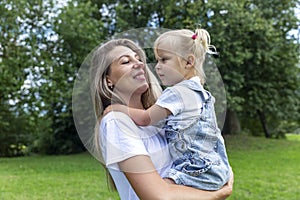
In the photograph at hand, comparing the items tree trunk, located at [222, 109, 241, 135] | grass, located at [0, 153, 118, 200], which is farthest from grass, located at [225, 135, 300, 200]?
grass, located at [0, 153, 118, 200]

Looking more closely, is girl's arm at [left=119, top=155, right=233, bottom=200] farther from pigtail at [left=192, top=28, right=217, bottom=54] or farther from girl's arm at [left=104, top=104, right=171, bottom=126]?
pigtail at [left=192, top=28, right=217, bottom=54]

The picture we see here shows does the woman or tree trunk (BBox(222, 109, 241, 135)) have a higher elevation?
the woman

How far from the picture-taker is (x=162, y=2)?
1103cm

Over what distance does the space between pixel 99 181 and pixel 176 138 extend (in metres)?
6.03

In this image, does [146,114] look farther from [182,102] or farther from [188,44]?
[188,44]

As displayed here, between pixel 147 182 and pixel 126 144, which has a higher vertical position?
pixel 126 144

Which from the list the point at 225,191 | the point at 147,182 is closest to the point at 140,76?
the point at 147,182

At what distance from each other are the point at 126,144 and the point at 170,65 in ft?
1.27

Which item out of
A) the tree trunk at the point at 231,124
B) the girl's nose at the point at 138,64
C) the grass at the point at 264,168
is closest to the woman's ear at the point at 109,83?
the girl's nose at the point at 138,64

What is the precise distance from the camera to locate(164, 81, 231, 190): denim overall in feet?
4.69

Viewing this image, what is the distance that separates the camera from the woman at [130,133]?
1.33 metres

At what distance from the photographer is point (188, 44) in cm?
161

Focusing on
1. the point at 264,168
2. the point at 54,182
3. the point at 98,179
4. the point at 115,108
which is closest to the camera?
the point at 115,108

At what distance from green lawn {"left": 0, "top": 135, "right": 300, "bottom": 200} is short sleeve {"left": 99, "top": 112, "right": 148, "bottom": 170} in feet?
15.4
